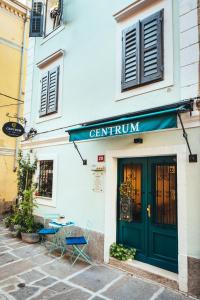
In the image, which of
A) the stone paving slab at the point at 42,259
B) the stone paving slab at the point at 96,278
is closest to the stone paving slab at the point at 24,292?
the stone paving slab at the point at 96,278

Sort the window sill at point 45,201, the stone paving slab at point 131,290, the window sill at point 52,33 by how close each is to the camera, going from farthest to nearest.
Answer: the window sill at point 52,33, the window sill at point 45,201, the stone paving slab at point 131,290

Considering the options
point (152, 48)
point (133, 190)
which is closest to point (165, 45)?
point (152, 48)

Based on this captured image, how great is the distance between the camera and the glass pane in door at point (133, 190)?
5898 mm

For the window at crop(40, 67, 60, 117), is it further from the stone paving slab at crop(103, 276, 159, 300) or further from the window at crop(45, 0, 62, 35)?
the stone paving slab at crop(103, 276, 159, 300)

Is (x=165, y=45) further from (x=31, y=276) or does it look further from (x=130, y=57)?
(x=31, y=276)

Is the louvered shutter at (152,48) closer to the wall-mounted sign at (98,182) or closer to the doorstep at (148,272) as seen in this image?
the wall-mounted sign at (98,182)

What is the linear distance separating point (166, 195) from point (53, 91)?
562 centimetres

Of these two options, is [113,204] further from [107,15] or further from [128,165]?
[107,15]

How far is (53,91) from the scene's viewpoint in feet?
28.5

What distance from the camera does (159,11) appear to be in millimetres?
5625

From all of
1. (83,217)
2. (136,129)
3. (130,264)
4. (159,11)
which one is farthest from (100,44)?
(130,264)

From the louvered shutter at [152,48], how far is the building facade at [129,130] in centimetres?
2

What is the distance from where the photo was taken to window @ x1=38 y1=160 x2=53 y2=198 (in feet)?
27.6

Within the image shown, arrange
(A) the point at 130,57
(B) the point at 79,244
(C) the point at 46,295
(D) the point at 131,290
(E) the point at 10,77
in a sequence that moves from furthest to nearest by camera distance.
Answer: (E) the point at 10,77 → (A) the point at 130,57 → (B) the point at 79,244 → (D) the point at 131,290 → (C) the point at 46,295
